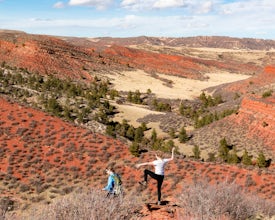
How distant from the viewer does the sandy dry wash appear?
259ft

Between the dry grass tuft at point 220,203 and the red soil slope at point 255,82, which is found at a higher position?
the dry grass tuft at point 220,203

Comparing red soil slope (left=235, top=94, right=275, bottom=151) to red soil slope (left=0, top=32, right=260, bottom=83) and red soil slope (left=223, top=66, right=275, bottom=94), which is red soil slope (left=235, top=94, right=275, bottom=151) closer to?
red soil slope (left=223, top=66, right=275, bottom=94)

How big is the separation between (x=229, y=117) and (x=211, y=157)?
40.3 feet

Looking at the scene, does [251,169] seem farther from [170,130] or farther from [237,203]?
[170,130]

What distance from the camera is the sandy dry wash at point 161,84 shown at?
78812 millimetres

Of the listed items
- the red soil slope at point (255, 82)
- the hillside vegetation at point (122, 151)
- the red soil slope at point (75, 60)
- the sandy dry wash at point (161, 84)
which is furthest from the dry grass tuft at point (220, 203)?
the red soil slope at point (75, 60)

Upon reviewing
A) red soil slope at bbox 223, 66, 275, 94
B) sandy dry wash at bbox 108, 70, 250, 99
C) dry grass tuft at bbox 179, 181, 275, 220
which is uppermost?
dry grass tuft at bbox 179, 181, 275, 220

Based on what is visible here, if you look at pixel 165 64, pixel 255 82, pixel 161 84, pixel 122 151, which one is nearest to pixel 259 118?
pixel 122 151

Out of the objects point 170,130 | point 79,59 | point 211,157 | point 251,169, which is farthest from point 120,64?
point 251,169

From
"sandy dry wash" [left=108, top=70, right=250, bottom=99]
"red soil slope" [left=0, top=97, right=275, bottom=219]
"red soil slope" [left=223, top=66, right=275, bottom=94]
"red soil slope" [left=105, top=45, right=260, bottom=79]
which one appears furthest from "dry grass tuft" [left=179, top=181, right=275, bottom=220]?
"red soil slope" [left=105, top=45, right=260, bottom=79]

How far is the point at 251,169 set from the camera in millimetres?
24500

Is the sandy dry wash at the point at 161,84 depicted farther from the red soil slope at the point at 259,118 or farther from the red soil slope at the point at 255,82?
the red soil slope at the point at 259,118

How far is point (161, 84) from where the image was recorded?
89.6m

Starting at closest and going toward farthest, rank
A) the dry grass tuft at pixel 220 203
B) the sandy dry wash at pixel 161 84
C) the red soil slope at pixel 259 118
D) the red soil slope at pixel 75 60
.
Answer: the dry grass tuft at pixel 220 203, the red soil slope at pixel 259 118, the red soil slope at pixel 75 60, the sandy dry wash at pixel 161 84
